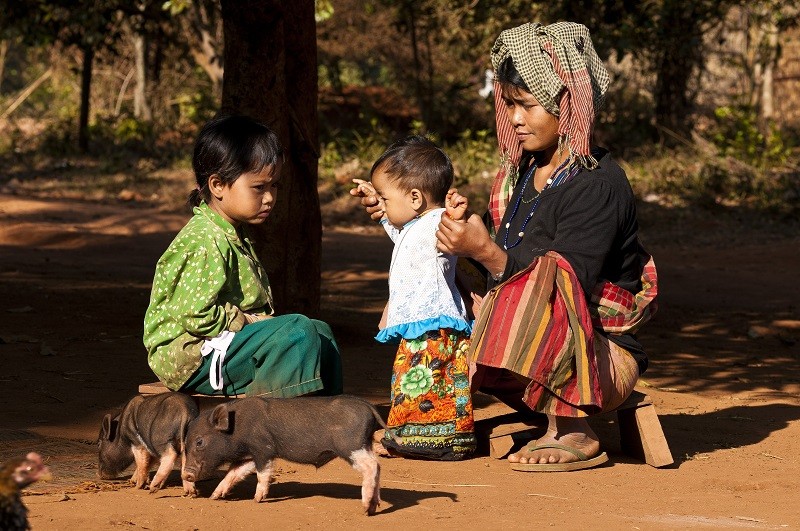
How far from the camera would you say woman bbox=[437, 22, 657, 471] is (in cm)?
454

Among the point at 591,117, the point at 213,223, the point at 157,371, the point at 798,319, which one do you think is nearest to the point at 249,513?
the point at 157,371

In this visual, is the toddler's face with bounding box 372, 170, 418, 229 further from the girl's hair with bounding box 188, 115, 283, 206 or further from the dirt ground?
the dirt ground

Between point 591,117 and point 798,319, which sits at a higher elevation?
point 591,117

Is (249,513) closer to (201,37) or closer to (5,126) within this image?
(201,37)

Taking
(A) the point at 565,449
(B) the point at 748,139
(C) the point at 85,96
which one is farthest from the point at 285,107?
(C) the point at 85,96

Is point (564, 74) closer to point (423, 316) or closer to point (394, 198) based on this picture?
point (394, 198)

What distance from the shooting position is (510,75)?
15.8ft

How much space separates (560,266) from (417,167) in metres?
0.71

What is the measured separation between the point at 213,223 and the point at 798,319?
674 centimetres

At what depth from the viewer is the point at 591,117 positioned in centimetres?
469

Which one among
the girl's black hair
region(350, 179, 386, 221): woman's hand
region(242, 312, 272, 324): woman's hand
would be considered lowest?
region(242, 312, 272, 324): woman's hand

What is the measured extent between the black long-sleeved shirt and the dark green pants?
89 cm

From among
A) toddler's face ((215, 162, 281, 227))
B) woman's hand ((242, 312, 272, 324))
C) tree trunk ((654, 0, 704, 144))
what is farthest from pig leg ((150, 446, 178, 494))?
tree trunk ((654, 0, 704, 144))

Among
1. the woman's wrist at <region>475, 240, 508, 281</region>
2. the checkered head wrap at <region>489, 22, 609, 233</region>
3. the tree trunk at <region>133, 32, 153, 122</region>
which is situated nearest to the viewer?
the woman's wrist at <region>475, 240, 508, 281</region>
